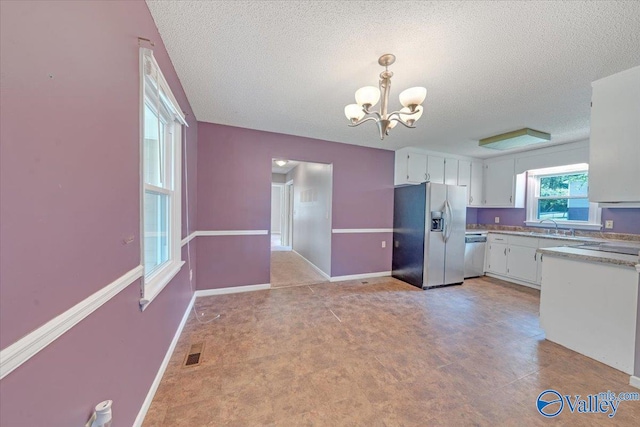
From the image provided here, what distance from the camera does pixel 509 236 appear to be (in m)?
4.00

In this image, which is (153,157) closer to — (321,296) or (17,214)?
(17,214)

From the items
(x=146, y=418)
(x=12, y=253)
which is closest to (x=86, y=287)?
(x=12, y=253)

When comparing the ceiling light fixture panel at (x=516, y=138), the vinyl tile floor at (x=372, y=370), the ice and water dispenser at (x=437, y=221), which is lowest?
the vinyl tile floor at (x=372, y=370)

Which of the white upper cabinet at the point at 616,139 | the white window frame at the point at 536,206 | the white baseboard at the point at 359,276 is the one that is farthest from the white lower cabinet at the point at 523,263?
the white upper cabinet at the point at 616,139

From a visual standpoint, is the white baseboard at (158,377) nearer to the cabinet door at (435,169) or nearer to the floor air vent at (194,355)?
the floor air vent at (194,355)

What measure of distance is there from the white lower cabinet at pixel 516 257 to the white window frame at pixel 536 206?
597 mm

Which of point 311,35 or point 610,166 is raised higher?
point 311,35

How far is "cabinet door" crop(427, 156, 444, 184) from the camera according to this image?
4.31 m

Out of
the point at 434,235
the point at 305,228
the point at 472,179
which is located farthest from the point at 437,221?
the point at 305,228

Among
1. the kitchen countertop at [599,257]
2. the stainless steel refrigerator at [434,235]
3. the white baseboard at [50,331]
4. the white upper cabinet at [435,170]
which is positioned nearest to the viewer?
the white baseboard at [50,331]

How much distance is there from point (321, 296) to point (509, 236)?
3.43m

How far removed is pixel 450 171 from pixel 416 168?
810 millimetres

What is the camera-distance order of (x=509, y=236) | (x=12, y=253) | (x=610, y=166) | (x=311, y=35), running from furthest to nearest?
1. (x=509, y=236)
2. (x=610, y=166)
3. (x=311, y=35)
4. (x=12, y=253)

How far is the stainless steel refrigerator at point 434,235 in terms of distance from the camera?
11.8 feet
